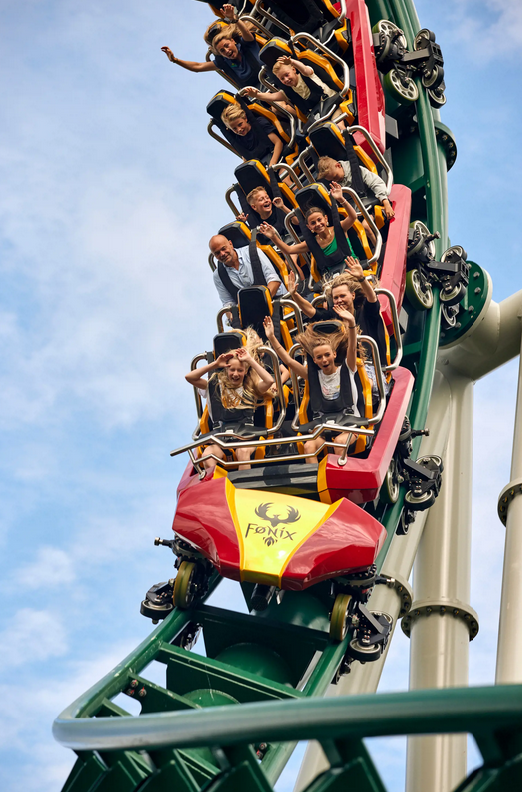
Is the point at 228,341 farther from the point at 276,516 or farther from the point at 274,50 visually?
the point at 274,50

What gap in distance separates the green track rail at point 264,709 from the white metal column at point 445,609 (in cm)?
107

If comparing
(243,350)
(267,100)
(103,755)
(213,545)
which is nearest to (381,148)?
(267,100)

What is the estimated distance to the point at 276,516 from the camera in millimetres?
4516

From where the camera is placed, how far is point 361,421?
4852 millimetres

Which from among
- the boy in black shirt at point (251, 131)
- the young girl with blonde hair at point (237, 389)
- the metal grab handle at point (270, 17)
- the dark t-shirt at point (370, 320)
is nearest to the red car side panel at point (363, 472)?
the young girl with blonde hair at point (237, 389)

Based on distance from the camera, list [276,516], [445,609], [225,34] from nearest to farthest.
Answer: [276,516] < [445,609] < [225,34]

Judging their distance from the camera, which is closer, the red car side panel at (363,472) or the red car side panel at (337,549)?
the red car side panel at (337,549)

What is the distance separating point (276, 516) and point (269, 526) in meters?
0.08

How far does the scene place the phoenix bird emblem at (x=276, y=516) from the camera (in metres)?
4.48

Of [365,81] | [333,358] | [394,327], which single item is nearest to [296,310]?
[333,358]

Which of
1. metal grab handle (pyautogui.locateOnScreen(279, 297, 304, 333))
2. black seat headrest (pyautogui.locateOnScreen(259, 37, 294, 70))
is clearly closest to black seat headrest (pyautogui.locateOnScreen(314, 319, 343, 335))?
metal grab handle (pyautogui.locateOnScreen(279, 297, 304, 333))

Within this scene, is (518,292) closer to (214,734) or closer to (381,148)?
(381,148)

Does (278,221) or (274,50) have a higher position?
(274,50)

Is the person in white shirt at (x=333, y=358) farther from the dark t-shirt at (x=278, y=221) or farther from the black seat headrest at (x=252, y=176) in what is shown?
the black seat headrest at (x=252, y=176)
